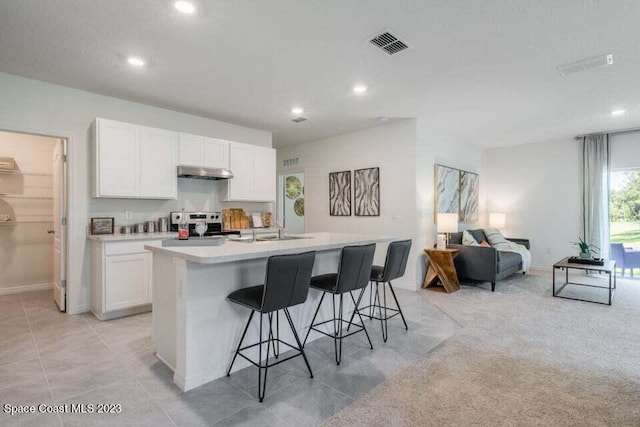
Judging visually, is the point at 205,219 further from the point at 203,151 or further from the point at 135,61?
the point at 135,61

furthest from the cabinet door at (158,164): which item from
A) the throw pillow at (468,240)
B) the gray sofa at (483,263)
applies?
the throw pillow at (468,240)

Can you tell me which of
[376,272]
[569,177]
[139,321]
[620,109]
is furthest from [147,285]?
[569,177]

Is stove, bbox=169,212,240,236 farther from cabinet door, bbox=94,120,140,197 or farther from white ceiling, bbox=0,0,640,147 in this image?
white ceiling, bbox=0,0,640,147

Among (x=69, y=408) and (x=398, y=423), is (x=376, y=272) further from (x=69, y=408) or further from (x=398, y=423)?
(x=69, y=408)

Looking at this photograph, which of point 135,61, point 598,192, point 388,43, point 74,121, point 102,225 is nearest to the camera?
point 388,43

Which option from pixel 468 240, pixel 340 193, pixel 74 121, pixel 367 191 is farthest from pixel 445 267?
pixel 74 121

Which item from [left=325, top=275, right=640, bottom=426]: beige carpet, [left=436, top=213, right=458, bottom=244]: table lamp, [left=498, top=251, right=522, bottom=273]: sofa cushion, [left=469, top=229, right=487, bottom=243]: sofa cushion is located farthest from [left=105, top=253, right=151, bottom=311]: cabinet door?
[left=469, top=229, right=487, bottom=243]: sofa cushion

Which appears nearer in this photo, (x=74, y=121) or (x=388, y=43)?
(x=388, y=43)

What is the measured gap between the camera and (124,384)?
7.45ft

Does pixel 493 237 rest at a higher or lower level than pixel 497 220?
lower

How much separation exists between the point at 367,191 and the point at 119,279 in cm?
387

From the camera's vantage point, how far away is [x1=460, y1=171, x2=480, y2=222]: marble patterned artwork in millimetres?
6496

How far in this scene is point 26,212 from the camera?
488 centimetres

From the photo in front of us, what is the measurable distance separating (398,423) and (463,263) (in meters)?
3.83
